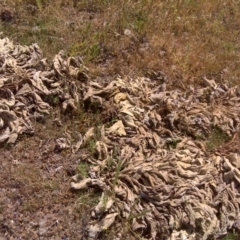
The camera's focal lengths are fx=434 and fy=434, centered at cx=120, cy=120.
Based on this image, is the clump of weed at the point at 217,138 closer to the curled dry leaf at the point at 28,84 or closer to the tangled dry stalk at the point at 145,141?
the tangled dry stalk at the point at 145,141

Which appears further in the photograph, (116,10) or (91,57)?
(116,10)

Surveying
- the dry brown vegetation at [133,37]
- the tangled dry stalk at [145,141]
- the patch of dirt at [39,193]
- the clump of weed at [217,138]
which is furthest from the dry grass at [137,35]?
the patch of dirt at [39,193]

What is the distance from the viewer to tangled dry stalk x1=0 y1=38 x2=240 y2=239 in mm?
3291

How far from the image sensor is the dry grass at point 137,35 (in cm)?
442

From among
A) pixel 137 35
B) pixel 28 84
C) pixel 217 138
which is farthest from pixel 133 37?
pixel 217 138

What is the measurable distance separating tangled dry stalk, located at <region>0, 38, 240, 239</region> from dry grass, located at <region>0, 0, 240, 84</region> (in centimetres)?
21

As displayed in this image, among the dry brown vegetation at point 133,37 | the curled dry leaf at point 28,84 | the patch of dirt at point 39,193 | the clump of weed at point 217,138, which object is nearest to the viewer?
the patch of dirt at point 39,193

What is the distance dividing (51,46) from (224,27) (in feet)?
6.77

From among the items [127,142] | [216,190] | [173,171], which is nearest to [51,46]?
[127,142]

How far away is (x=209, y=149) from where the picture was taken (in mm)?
3879

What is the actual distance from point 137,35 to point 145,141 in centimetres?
147

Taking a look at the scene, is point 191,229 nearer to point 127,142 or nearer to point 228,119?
point 127,142

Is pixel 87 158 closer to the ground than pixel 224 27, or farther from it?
closer to the ground

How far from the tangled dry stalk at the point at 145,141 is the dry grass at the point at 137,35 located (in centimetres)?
21
